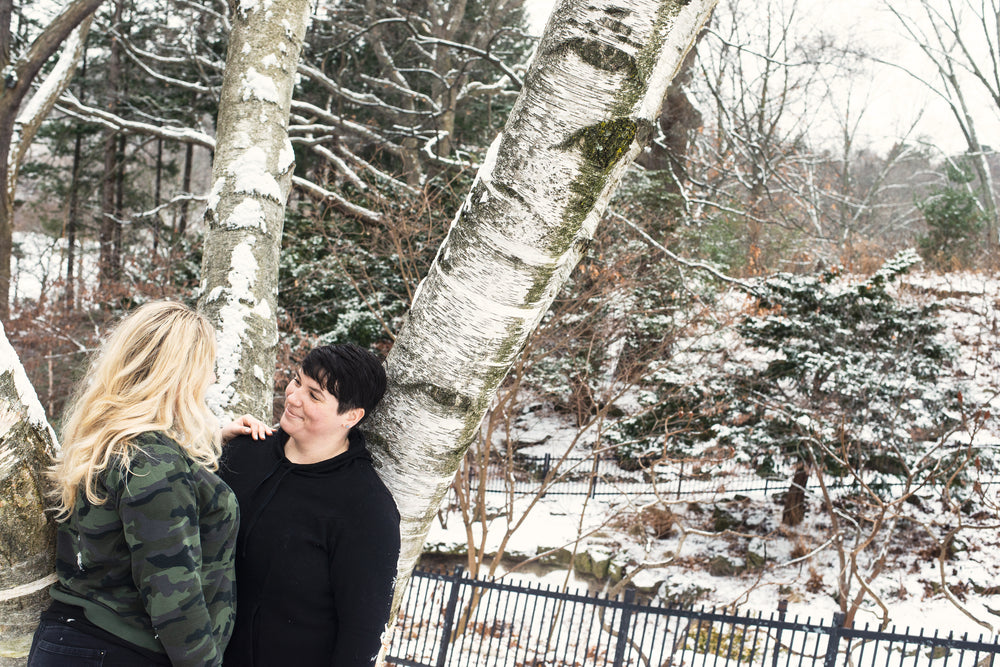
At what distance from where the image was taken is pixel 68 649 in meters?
1.37

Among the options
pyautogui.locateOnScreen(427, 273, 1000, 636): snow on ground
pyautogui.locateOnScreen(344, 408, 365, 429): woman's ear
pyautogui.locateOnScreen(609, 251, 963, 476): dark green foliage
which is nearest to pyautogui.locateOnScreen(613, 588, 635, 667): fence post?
pyautogui.locateOnScreen(427, 273, 1000, 636): snow on ground

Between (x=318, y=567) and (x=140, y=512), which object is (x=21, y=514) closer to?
(x=140, y=512)

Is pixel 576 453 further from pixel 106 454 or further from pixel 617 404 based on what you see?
pixel 106 454

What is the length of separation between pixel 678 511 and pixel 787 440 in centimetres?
264

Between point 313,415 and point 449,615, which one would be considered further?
point 449,615

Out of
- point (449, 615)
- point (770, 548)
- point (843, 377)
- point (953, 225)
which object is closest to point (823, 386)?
point (843, 377)

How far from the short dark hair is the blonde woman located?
29cm

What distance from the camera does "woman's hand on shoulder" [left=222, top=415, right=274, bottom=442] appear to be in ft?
6.03

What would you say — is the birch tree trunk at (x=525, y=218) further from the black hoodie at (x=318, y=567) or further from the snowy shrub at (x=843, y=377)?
the snowy shrub at (x=843, y=377)

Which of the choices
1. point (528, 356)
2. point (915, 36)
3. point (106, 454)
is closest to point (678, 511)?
point (528, 356)

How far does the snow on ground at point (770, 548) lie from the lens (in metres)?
8.77

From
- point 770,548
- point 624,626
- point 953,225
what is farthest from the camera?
point 953,225

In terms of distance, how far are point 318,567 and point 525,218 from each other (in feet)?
3.27

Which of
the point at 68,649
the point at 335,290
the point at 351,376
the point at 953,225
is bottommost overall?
the point at 335,290
